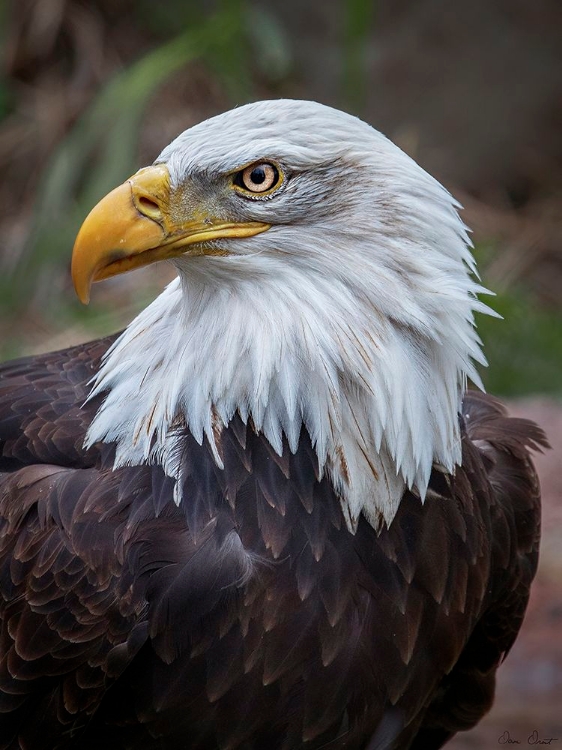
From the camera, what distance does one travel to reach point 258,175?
3.25 m

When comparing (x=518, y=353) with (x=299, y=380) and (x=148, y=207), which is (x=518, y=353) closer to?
(x=299, y=380)

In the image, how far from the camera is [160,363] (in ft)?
11.3

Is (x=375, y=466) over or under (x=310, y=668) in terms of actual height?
over

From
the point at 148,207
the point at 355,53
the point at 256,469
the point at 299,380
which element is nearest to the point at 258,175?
the point at 148,207

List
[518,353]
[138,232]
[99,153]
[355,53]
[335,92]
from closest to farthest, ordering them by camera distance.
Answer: [138,232], [518,353], [355,53], [99,153], [335,92]

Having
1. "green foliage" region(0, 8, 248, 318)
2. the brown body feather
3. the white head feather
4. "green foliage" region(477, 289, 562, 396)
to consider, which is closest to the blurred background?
"green foliage" region(0, 8, 248, 318)

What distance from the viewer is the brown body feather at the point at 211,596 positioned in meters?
3.38

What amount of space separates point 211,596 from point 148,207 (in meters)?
1.05

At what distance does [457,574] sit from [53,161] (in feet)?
22.2

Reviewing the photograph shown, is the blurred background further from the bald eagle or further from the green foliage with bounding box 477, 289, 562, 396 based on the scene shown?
the bald eagle

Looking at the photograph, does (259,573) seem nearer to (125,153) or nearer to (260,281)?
(260,281)

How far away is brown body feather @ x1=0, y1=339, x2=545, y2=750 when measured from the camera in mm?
3385

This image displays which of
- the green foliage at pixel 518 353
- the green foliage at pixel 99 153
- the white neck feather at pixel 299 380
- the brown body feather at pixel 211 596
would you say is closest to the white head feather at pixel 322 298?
the white neck feather at pixel 299 380

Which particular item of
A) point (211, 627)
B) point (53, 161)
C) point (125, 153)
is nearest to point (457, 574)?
point (211, 627)
